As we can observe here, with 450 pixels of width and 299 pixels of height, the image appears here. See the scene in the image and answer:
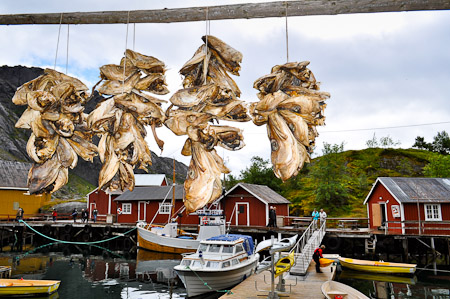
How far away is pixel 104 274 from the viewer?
1792cm

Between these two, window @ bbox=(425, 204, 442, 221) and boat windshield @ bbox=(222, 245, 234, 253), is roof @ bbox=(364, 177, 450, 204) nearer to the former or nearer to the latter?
window @ bbox=(425, 204, 442, 221)

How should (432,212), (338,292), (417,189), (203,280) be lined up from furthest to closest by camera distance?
(417,189), (432,212), (203,280), (338,292)

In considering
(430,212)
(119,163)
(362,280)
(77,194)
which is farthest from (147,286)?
(77,194)

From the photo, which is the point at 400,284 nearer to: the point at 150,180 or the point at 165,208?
the point at 165,208

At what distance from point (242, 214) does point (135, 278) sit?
11515 mm

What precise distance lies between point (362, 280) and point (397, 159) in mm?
37593

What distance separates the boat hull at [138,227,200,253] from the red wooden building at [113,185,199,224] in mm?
3354

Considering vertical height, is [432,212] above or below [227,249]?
above

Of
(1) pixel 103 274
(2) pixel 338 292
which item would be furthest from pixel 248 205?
(2) pixel 338 292

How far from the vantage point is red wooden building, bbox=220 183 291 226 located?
26281mm

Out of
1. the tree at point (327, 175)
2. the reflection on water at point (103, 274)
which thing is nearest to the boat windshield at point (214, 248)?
the reflection on water at point (103, 274)

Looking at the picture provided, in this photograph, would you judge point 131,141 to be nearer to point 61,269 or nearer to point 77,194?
point 61,269

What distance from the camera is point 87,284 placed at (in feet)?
51.8

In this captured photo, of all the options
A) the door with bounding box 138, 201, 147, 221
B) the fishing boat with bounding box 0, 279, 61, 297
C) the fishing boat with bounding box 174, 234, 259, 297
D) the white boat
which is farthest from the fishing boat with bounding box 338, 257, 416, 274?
the door with bounding box 138, 201, 147, 221
